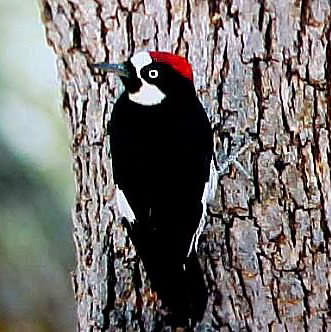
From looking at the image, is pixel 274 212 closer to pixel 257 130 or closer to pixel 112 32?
pixel 257 130

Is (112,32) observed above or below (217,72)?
above

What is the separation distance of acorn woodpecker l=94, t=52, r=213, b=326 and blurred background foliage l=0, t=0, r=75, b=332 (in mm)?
1255

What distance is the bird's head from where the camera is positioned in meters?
1.36

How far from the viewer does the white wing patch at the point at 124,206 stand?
1525 mm

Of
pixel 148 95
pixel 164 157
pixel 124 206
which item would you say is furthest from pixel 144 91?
pixel 124 206

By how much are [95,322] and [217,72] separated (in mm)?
645

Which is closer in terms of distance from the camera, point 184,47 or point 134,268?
point 184,47

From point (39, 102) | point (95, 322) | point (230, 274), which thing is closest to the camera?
point (230, 274)

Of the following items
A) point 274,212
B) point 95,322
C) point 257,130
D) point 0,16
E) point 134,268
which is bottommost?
point 95,322

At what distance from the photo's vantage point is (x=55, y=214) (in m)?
2.79

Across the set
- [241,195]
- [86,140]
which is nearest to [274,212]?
[241,195]

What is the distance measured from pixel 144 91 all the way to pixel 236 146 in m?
0.29

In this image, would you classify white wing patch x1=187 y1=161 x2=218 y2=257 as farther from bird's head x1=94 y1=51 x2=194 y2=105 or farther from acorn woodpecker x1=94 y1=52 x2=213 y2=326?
bird's head x1=94 y1=51 x2=194 y2=105

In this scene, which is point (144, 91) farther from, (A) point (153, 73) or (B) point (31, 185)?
(B) point (31, 185)
